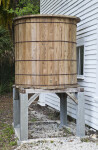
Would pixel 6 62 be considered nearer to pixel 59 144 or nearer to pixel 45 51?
pixel 45 51

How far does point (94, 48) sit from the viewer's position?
659cm

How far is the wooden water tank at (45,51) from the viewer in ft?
19.5

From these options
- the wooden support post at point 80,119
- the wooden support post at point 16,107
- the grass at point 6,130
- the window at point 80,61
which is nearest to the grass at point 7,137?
the grass at point 6,130

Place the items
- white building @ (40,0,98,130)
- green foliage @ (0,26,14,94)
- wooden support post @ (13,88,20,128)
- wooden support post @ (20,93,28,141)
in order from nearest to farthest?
wooden support post @ (20,93,28,141)
white building @ (40,0,98,130)
wooden support post @ (13,88,20,128)
green foliage @ (0,26,14,94)

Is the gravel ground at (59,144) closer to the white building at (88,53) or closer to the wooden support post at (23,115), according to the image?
the wooden support post at (23,115)

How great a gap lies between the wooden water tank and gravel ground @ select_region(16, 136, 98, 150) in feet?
4.08

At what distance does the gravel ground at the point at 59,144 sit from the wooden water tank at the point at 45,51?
1.24 meters

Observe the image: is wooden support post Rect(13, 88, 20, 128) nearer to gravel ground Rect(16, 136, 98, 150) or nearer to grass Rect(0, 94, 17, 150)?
grass Rect(0, 94, 17, 150)

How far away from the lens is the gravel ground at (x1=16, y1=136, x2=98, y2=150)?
17.5 ft

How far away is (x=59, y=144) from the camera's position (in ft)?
18.4

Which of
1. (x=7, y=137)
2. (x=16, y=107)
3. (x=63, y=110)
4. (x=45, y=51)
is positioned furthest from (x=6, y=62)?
(x=45, y=51)

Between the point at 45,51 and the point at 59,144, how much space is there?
2158 millimetres

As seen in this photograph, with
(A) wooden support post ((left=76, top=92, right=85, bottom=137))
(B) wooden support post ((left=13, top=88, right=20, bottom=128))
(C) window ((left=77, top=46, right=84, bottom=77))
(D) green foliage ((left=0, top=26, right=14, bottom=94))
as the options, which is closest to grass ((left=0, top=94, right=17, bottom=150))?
(B) wooden support post ((left=13, top=88, right=20, bottom=128))

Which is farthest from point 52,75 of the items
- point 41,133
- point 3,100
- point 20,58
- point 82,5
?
point 3,100
